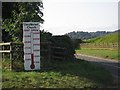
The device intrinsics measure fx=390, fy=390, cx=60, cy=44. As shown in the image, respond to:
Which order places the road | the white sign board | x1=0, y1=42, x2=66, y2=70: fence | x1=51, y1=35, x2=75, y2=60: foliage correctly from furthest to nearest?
x1=51, y1=35, x2=75, y2=60: foliage
the road
x1=0, y1=42, x2=66, y2=70: fence
the white sign board

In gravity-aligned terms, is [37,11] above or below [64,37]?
above

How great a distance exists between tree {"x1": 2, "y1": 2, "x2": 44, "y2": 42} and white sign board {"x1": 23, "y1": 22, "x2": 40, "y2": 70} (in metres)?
4.08

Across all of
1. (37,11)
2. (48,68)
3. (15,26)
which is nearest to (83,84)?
(48,68)

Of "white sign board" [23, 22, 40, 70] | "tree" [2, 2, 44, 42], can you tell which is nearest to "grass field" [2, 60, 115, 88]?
"white sign board" [23, 22, 40, 70]

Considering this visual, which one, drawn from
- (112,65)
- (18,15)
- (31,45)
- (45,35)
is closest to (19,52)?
(31,45)

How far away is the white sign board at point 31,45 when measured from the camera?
59.2ft

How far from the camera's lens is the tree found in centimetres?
2238

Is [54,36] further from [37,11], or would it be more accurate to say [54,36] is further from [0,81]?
[0,81]

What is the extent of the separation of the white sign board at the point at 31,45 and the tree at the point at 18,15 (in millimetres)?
4080

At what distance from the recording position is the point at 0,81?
1480 centimetres

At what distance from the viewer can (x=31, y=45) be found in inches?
719

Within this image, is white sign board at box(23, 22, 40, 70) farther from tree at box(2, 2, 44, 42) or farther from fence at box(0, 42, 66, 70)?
tree at box(2, 2, 44, 42)

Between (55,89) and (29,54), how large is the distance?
15.1ft

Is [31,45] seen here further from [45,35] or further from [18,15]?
[45,35]
